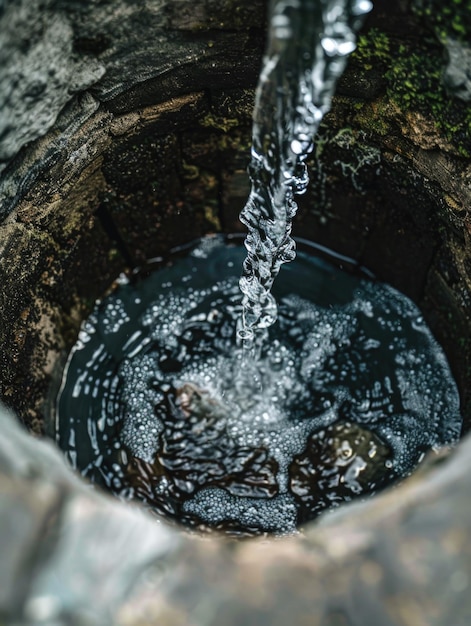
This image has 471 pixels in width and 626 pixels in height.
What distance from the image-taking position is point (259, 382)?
2324 mm

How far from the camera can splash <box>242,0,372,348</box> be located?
5.14 ft

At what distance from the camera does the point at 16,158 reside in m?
1.77

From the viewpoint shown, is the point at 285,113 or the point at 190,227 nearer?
the point at 285,113

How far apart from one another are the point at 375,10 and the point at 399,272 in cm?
94

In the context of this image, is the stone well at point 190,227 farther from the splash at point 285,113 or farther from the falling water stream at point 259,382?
the splash at point 285,113

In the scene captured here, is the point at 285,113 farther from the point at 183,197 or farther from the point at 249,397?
the point at 249,397

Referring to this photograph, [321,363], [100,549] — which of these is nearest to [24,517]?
[100,549]

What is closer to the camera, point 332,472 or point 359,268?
point 332,472

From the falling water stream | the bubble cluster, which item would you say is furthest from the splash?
the bubble cluster

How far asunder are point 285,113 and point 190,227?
2.89 ft

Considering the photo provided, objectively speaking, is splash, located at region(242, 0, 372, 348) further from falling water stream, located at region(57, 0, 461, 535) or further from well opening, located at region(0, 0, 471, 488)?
well opening, located at region(0, 0, 471, 488)

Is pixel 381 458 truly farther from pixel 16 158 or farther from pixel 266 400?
pixel 16 158

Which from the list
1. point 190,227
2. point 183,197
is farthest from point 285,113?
point 190,227

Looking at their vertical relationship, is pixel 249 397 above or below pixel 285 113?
below
